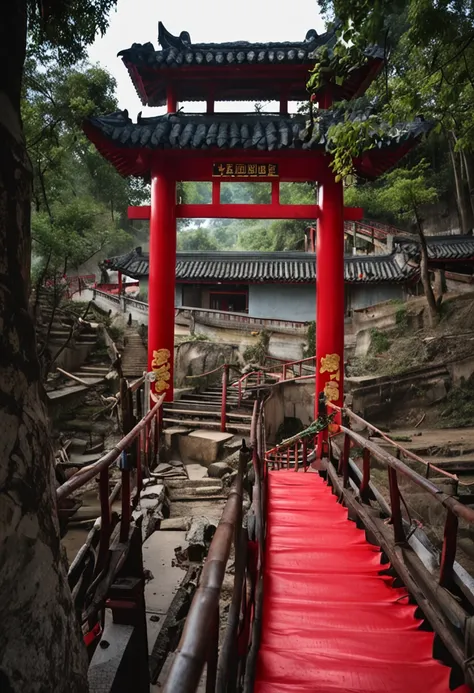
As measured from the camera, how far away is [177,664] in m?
0.78

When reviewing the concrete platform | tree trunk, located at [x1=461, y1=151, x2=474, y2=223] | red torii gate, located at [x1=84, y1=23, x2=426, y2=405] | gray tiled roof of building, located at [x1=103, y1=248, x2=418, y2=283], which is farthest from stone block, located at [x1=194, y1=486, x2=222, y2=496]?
tree trunk, located at [x1=461, y1=151, x2=474, y2=223]

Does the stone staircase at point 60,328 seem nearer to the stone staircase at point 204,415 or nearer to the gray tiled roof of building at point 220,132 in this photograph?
the stone staircase at point 204,415

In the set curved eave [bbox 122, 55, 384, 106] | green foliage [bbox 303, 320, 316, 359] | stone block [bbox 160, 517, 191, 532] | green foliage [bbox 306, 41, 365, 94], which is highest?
curved eave [bbox 122, 55, 384, 106]

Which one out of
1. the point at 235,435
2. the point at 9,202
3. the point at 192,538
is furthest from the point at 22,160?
the point at 235,435

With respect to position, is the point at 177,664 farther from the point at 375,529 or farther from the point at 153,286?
the point at 153,286

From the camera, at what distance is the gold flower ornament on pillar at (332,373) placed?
7.77 metres

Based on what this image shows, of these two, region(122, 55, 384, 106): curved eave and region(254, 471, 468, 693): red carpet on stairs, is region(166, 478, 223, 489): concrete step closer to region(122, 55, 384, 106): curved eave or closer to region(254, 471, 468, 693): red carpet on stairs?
region(254, 471, 468, 693): red carpet on stairs

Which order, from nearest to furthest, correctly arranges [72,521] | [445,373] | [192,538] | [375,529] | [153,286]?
[375,529], [192,538], [72,521], [153,286], [445,373]

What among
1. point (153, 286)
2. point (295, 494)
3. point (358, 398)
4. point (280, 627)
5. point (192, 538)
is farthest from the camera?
point (358, 398)

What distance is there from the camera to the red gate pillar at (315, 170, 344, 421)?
25.7 feet

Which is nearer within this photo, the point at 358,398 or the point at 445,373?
the point at 358,398

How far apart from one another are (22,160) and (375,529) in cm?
325

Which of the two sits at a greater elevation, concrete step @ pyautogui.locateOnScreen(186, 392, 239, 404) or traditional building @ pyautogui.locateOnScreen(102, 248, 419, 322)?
traditional building @ pyautogui.locateOnScreen(102, 248, 419, 322)

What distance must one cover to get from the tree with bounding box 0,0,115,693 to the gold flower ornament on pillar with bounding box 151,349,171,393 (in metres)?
6.51
